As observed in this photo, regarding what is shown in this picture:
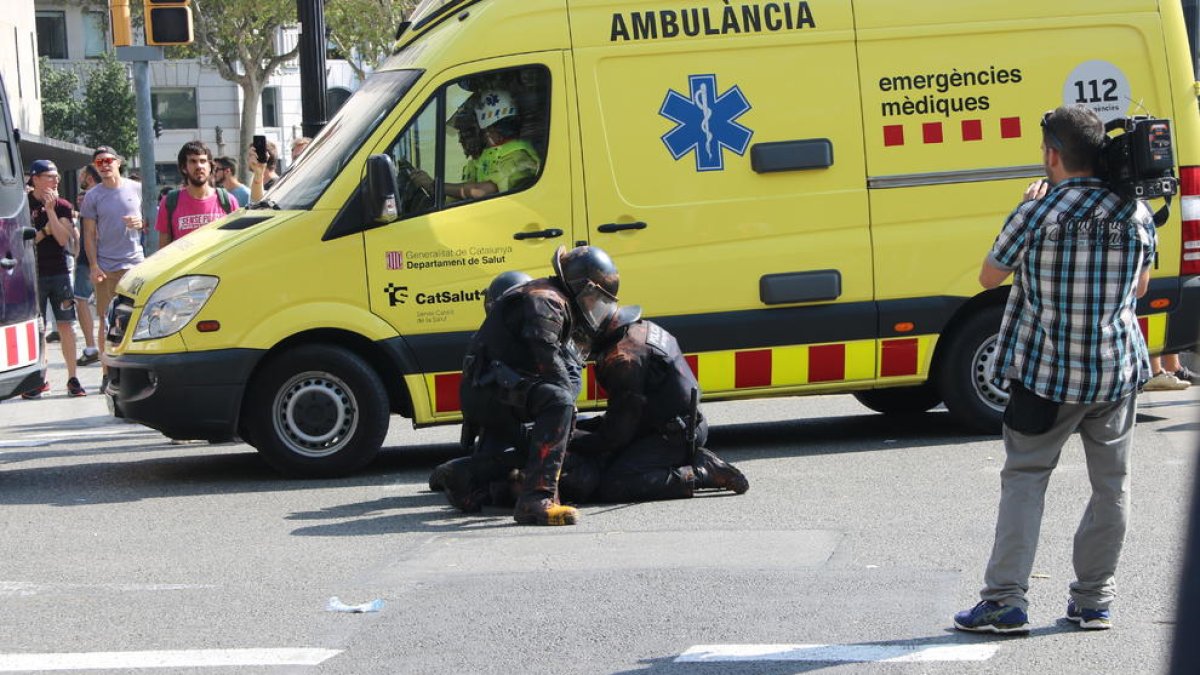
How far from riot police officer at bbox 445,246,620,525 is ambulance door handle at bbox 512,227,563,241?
44.7 inches

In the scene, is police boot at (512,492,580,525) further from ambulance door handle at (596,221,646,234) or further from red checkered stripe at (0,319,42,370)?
red checkered stripe at (0,319,42,370)

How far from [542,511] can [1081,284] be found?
297cm

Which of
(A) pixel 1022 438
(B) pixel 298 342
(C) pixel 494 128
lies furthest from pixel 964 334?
(A) pixel 1022 438

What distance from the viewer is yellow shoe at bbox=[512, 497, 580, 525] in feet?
24.8

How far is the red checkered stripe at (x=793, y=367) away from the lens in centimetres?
912

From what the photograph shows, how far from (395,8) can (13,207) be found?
139 ft

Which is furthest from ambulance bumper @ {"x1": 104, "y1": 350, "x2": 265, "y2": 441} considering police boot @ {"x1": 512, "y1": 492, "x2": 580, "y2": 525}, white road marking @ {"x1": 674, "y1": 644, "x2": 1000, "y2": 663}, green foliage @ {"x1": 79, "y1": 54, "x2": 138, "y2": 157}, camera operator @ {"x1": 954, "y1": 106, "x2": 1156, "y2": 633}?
green foliage @ {"x1": 79, "y1": 54, "x2": 138, "y2": 157}

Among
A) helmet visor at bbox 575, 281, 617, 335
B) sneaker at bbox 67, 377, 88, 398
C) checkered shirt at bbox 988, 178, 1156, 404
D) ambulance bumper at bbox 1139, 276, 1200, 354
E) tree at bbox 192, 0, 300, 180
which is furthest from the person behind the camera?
tree at bbox 192, 0, 300, 180

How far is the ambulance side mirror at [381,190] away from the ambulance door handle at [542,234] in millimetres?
636

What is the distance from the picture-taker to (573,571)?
260 inches

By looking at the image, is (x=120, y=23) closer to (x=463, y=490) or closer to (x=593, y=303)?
(x=463, y=490)

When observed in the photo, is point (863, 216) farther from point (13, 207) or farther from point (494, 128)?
point (13, 207)

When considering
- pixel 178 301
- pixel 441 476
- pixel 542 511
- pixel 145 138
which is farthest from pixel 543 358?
pixel 145 138

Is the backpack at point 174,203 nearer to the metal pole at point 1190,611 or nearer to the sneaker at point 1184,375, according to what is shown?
the sneaker at point 1184,375
